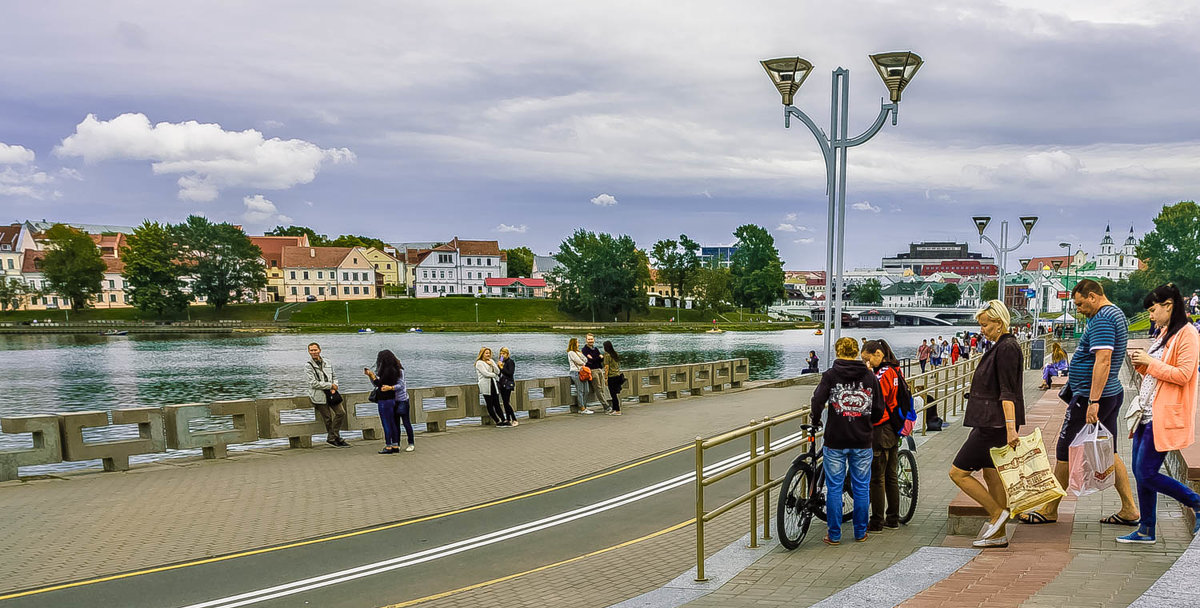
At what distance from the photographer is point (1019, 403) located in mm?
5363

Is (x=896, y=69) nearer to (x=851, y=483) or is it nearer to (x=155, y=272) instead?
(x=851, y=483)

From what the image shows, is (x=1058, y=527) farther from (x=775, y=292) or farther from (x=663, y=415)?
(x=775, y=292)

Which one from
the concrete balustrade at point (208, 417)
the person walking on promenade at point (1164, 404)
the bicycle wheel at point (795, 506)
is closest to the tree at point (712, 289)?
the concrete balustrade at point (208, 417)

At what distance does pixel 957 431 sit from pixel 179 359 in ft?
192

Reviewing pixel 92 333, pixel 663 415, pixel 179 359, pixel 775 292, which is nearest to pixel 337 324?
pixel 92 333

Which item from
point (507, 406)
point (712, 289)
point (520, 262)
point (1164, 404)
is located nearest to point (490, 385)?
point (507, 406)

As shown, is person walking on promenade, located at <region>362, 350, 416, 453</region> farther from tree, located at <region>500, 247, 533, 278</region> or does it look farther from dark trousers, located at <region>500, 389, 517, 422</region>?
tree, located at <region>500, 247, 533, 278</region>

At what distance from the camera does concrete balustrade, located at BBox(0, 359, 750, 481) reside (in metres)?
10.1

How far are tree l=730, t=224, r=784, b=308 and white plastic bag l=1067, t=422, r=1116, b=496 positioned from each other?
109 m

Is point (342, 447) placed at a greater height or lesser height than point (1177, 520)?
lesser

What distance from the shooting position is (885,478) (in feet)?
21.3

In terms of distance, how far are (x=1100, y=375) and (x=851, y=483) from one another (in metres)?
1.96

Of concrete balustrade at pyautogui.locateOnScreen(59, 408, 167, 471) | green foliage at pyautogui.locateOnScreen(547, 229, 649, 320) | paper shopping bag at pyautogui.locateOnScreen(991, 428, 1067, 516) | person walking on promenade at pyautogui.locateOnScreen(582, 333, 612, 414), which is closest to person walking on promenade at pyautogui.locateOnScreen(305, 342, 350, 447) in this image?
concrete balustrade at pyautogui.locateOnScreen(59, 408, 167, 471)

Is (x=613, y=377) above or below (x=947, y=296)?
below
